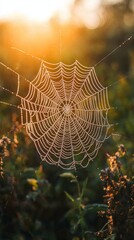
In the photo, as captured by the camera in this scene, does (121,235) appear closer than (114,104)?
Yes

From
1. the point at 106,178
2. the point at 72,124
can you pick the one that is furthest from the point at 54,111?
the point at 106,178

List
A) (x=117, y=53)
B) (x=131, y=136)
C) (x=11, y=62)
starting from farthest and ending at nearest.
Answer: (x=117, y=53)
(x=11, y=62)
(x=131, y=136)

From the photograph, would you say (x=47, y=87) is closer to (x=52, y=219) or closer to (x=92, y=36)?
(x=52, y=219)

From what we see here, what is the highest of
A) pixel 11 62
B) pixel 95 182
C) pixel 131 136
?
pixel 11 62

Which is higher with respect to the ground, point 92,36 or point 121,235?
point 92,36

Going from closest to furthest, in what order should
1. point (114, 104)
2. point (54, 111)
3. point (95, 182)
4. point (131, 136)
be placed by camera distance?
1. point (54, 111)
2. point (95, 182)
3. point (131, 136)
4. point (114, 104)

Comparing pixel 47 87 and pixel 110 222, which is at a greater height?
pixel 47 87

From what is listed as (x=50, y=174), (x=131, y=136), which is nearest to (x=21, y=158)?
(x=50, y=174)

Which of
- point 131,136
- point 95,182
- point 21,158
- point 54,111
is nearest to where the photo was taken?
point 21,158

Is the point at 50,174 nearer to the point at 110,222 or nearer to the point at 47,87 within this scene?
the point at 47,87
